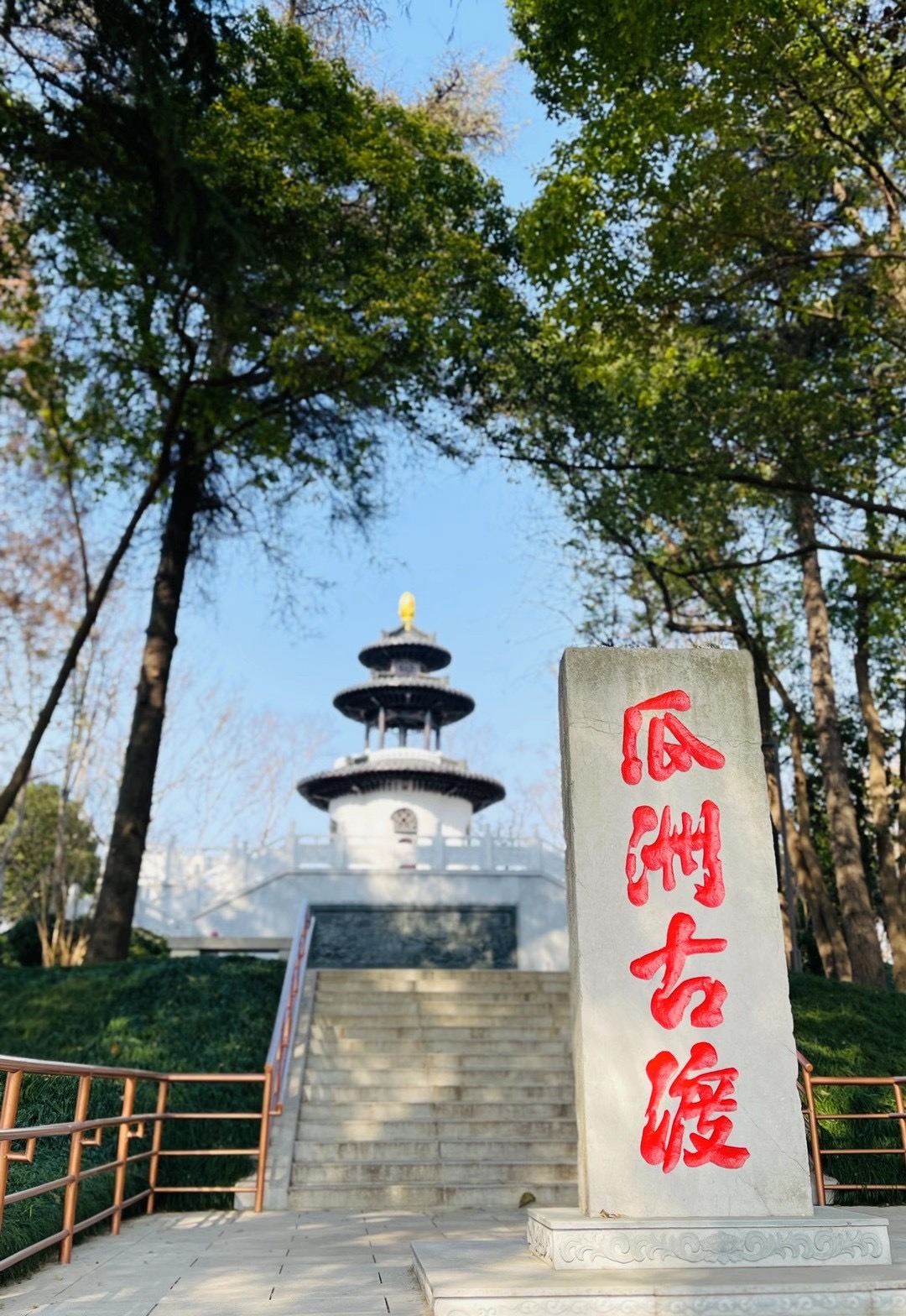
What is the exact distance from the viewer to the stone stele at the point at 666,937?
4277mm

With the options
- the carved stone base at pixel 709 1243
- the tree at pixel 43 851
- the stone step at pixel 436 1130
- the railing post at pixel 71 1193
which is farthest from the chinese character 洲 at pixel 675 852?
the tree at pixel 43 851

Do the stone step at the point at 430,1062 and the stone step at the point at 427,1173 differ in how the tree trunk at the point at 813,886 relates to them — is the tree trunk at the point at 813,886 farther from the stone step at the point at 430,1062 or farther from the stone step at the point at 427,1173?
the stone step at the point at 427,1173

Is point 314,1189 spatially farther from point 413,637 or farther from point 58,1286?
point 413,637

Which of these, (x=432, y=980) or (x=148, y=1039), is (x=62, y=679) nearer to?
(x=148, y=1039)

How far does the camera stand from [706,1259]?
3.92 m

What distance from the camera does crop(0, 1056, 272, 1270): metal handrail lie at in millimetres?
3695

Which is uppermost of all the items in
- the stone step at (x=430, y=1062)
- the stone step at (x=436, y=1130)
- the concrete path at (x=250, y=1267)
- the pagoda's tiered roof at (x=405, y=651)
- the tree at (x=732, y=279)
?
the pagoda's tiered roof at (x=405, y=651)

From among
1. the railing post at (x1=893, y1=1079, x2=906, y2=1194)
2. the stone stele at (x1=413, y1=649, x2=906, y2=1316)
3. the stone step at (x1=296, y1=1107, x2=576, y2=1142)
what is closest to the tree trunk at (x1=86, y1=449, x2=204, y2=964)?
the stone step at (x1=296, y1=1107, x2=576, y2=1142)

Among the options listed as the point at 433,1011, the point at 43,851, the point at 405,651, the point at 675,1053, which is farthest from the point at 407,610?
the point at 675,1053

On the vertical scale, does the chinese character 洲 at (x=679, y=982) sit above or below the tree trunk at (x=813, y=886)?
below

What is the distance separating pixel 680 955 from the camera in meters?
4.57

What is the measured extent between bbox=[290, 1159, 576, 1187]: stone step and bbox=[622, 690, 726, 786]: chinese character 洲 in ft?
12.7

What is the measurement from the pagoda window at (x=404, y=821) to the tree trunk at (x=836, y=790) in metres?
9.66

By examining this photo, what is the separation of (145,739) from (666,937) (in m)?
8.58
